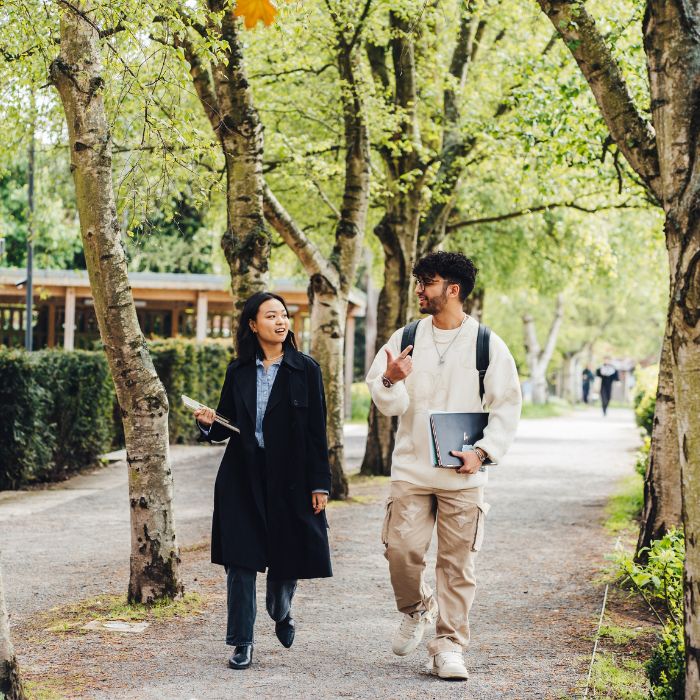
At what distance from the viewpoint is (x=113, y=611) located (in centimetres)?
689

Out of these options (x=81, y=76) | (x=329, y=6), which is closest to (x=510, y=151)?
(x=329, y=6)

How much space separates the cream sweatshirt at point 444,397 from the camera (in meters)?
5.52

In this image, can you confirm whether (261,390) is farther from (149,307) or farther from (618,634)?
(149,307)

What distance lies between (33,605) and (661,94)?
5246 millimetres

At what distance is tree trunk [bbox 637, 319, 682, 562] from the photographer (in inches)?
313

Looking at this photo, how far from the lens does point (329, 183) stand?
17.7 meters

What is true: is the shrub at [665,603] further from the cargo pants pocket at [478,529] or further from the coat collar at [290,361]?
the coat collar at [290,361]

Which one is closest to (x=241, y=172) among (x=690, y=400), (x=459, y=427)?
(x=459, y=427)

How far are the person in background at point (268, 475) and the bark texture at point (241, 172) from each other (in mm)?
3839

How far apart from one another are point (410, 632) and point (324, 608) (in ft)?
5.20

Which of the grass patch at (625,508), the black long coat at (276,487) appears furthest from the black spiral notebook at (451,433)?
the grass patch at (625,508)

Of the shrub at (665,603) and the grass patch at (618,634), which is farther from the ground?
the shrub at (665,603)

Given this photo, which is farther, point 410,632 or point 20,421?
point 20,421

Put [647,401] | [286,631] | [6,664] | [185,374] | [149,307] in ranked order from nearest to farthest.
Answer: [6,664], [286,631], [647,401], [185,374], [149,307]
